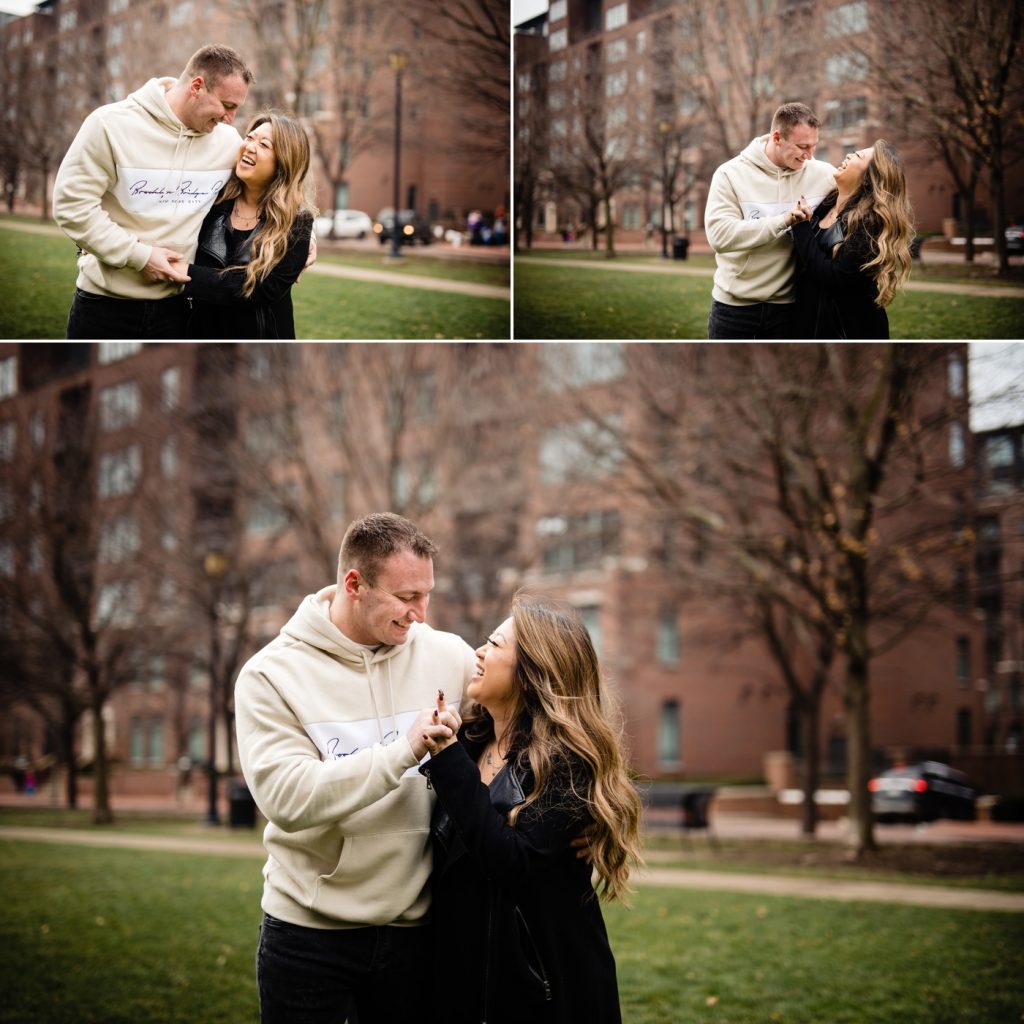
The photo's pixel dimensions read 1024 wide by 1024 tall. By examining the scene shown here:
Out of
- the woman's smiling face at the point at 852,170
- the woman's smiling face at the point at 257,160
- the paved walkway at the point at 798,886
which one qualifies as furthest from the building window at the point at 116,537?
the woman's smiling face at the point at 852,170

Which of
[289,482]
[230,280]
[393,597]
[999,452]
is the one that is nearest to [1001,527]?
[999,452]

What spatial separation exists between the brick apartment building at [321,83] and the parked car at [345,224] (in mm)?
71

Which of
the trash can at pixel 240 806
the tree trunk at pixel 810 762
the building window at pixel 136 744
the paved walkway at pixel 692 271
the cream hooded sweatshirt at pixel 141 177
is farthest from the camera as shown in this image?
the building window at pixel 136 744

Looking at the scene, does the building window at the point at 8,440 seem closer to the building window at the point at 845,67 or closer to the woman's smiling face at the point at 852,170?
the building window at the point at 845,67

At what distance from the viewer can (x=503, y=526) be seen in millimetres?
23797

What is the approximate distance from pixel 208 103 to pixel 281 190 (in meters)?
0.64

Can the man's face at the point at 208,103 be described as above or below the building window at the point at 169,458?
below

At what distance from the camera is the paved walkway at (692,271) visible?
28.1 feet

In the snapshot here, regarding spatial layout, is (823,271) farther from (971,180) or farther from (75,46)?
(75,46)

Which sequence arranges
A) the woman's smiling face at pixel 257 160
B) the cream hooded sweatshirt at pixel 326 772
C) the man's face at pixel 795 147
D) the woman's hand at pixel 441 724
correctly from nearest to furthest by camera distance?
the woman's hand at pixel 441 724 → the cream hooded sweatshirt at pixel 326 772 → the woman's smiling face at pixel 257 160 → the man's face at pixel 795 147

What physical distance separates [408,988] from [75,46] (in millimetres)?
7759

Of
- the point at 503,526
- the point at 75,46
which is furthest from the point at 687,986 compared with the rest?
the point at 503,526

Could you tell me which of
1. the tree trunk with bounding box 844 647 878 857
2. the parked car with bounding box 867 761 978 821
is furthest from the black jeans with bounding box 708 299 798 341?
the parked car with bounding box 867 761 978 821

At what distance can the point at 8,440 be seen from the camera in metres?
23.1
